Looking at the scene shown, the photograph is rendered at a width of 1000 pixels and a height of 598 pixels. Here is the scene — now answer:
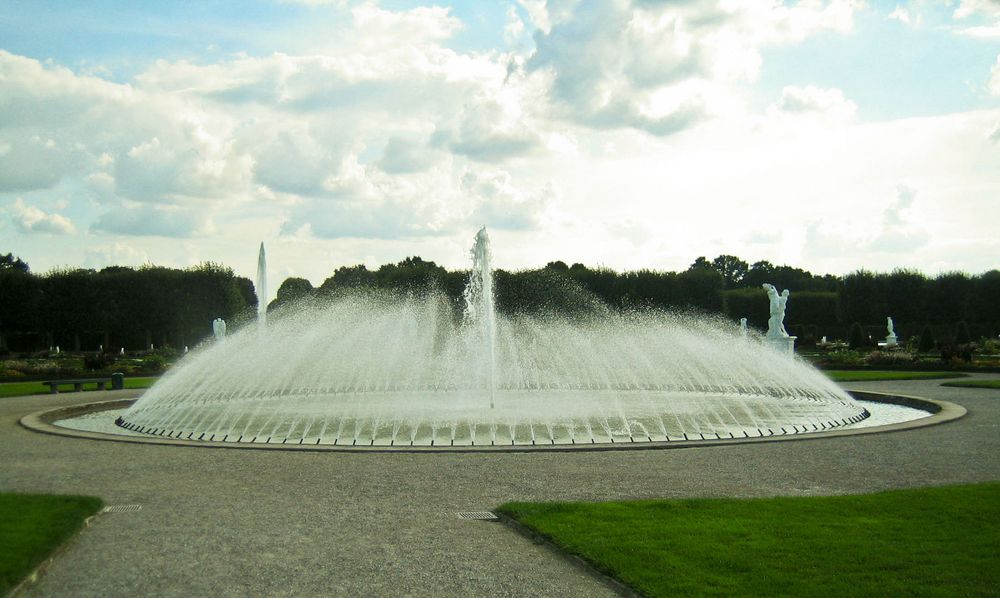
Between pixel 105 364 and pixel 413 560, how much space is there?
36.9 m

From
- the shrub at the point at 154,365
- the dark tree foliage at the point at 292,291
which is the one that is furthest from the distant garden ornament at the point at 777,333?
the dark tree foliage at the point at 292,291

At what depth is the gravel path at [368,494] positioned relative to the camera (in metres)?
7.84

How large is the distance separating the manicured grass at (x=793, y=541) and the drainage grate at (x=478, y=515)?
158mm

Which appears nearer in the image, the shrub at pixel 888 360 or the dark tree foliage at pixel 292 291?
the shrub at pixel 888 360

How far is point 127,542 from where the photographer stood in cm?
911

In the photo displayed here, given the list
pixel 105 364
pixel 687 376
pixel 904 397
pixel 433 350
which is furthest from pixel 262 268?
pixel 904 397

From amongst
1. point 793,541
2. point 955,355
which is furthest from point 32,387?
point 955,355

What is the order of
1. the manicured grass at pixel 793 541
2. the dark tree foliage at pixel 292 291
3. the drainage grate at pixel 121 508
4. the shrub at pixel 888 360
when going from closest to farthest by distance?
the manicured grass at pixel 793 541 < the drainage grate at pixel 121 508 < the shrub at pixel 888 360 < the dark tree foliage at pixel 292 291

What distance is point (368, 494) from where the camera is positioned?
11484mm

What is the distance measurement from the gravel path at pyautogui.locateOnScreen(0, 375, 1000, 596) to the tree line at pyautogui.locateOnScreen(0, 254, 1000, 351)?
156ft

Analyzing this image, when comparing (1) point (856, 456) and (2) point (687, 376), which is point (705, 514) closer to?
(1) point (856, 456)

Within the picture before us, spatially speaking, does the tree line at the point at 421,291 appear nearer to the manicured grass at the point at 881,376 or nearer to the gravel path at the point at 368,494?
the manicured grass at the point at 881,376

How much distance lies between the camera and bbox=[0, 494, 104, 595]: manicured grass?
7832 millimetres

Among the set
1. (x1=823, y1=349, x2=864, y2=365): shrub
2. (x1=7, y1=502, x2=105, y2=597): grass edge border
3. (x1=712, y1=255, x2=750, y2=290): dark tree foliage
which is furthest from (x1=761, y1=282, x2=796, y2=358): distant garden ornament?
(x1=712, y1=255, x2=750, y2=290): dark tree foliage
